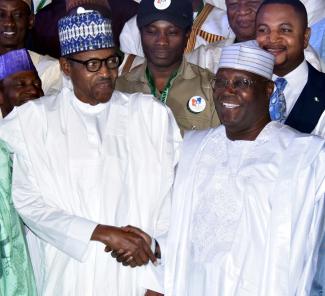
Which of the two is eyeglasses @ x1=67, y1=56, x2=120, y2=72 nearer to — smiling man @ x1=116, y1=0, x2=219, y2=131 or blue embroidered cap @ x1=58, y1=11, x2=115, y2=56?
blue embroidered cap @ x1=58, y1=11, x2=115, y2=56

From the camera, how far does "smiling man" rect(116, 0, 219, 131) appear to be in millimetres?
5047

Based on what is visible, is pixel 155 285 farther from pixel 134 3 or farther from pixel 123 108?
pixel 134 3

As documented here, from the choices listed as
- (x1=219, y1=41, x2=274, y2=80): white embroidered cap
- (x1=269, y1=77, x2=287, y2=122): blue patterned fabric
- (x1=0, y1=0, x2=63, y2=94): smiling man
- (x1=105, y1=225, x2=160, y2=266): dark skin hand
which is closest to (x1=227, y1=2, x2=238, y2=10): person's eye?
(x1=269, y1=77, x2=287, y2=122): blue patterned fabric

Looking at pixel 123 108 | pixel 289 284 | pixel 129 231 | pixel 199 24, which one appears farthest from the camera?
pixel 199 24

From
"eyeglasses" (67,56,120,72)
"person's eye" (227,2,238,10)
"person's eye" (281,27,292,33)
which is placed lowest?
"eyeglasses" (67,56,120,72)

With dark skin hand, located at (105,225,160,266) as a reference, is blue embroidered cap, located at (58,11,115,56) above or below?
above

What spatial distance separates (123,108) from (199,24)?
1.91 metres

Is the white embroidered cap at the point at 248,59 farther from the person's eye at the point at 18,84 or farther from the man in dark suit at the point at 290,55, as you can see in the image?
the person's eye at the point at 18,84

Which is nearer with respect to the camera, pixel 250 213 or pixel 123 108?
pixel 250 213

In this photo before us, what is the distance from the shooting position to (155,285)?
445 cm

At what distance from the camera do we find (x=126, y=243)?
4297 millimetres

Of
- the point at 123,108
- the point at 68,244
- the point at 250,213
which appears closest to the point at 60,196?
the point at 68,244

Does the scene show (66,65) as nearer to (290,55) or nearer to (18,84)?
(18,84)

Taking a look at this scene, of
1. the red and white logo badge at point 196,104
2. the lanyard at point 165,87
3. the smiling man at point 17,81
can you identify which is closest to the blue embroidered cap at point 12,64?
the smiling man at point 17,81
